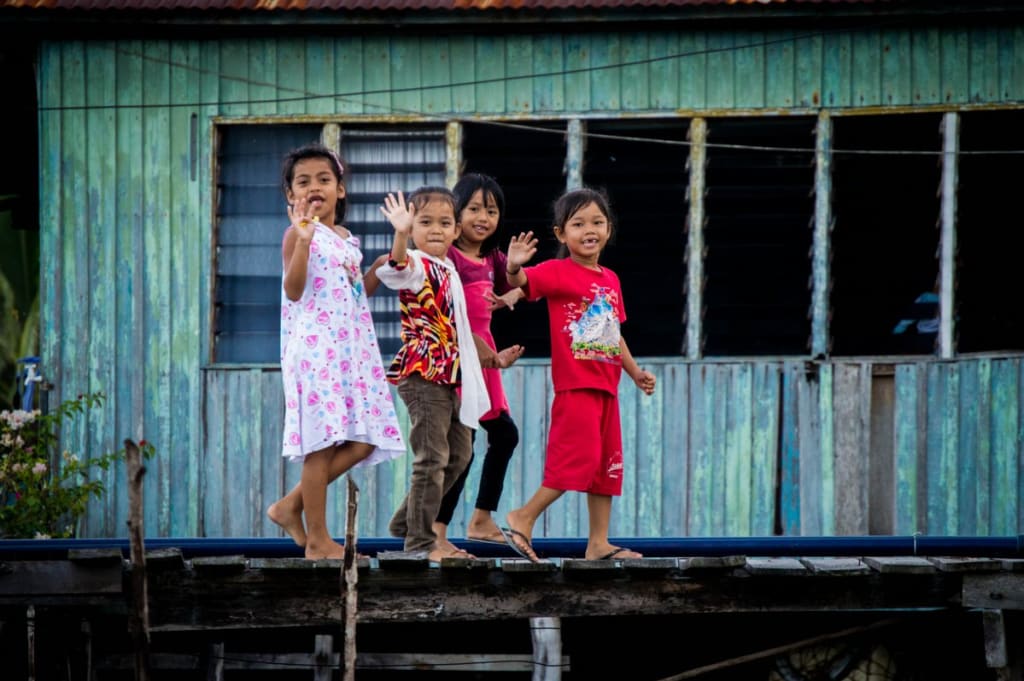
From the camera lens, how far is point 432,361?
594cm

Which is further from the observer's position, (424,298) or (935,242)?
(935,242)

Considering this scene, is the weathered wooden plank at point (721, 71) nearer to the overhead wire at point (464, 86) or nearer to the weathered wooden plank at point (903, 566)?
the overhead wire at point (464, 86)

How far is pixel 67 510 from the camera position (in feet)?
28.2

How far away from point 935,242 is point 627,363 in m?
3.08

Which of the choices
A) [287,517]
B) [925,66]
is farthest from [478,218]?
[925,66]

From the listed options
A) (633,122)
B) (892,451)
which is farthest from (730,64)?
(892,451)

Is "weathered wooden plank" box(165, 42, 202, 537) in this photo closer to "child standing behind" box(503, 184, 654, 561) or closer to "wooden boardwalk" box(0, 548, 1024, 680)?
"wooden boardwalk" box(0, 548, 1024, 680)

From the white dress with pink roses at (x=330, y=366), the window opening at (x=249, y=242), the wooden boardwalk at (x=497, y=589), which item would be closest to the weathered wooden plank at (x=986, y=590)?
the wooden boardwalk at (x=497, y=589)

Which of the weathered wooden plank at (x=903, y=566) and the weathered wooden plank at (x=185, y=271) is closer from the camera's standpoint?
the weathered wooden plank at (x=903, y=566)

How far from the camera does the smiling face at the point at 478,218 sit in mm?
6227

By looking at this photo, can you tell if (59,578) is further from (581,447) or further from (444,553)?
(581,447)

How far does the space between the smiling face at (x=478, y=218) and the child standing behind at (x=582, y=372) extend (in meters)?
0.23

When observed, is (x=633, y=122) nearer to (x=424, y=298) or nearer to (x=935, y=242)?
(x=935, y=242)

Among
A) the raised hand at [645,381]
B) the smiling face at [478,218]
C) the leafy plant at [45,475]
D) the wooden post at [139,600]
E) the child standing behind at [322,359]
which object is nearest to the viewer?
the wooden post at [139,600]
